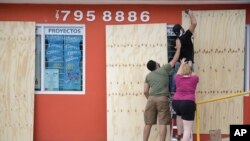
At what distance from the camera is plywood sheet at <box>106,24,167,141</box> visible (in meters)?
12.5

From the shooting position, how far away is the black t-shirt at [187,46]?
38.9 ft

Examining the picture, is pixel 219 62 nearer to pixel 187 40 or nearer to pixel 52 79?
pixel 187 40

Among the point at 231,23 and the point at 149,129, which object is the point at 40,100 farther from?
the point at 231,23

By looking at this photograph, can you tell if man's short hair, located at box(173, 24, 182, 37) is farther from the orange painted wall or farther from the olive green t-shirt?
the orange painted wall

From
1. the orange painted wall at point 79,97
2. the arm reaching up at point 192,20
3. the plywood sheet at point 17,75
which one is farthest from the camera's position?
the orange painted wall at point 79,97

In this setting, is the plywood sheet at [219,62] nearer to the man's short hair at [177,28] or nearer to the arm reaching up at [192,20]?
the arm reaching up at [192,20]

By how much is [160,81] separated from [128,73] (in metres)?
1.08

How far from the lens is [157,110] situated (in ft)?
39.0

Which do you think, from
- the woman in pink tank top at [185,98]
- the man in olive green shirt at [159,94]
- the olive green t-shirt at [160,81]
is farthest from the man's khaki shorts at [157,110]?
the woman in pink tank top at [185,98]

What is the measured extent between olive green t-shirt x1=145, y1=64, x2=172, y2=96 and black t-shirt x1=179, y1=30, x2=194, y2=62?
0.46 m

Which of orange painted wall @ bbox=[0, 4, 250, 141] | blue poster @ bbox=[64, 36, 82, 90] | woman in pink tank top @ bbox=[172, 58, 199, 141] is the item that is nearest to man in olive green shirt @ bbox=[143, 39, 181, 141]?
woman in pink tank top @ bbox=[172, 58, 199, 141]

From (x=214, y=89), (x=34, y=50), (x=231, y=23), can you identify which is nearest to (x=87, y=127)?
(x=34, y=50)

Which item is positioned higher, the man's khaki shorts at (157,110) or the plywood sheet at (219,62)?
the plywood sheet at (219,62)

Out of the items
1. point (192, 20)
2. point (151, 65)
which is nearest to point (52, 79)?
point (151, 65)
